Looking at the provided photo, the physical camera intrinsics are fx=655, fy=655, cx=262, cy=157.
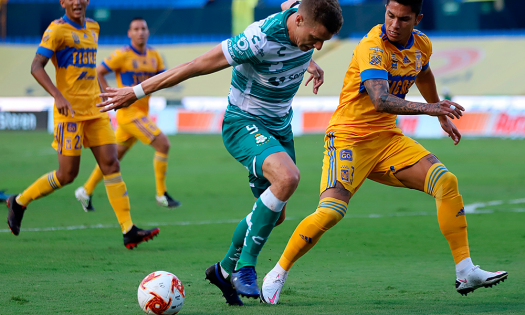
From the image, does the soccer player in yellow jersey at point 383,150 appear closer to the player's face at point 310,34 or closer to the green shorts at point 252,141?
the green shorts at point 252,141

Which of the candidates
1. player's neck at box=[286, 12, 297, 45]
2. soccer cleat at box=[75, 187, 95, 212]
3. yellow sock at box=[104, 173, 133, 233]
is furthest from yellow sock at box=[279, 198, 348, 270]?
soccer cleat at box=[75, 187, 95, 212]

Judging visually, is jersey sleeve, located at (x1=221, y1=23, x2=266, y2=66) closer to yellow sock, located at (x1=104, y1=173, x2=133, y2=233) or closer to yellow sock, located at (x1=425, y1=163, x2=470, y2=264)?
yellow sock, located at (x1=425, y1=163, x2=470, y2=264)

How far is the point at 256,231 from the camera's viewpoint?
4.43 meters

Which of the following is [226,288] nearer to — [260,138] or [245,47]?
[260,138]

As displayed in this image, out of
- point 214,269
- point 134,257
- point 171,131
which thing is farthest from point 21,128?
point 214,269

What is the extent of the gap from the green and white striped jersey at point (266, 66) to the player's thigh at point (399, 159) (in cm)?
86

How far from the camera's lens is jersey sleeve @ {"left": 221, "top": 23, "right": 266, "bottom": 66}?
13.9ft

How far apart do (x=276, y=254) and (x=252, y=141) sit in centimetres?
202

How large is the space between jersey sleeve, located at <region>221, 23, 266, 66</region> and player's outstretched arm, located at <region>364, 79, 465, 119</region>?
0.82 metres

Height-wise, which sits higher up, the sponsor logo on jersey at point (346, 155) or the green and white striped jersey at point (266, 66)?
the green and white striped jersey at point (266, 66)

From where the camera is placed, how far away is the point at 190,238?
23.5 feet

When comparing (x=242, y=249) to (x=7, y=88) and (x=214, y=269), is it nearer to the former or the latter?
(x=214, y=269)

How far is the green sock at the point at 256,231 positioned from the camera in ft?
14.5

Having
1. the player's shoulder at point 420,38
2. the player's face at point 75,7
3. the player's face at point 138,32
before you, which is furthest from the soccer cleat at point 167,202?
the player's shoulder at point 420,38
